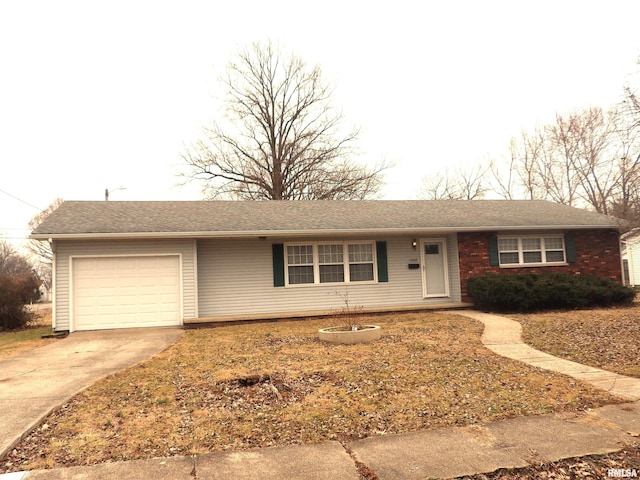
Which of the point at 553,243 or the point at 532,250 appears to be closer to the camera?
the point at 532,250

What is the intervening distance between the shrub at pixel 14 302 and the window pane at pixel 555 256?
1699 cm

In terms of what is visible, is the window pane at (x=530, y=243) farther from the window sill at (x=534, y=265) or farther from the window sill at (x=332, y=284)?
the window sill at (x=332, y=284)

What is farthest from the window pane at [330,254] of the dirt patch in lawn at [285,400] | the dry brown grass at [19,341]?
the dry brown grass at [19,341]

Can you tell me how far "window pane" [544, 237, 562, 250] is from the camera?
14.4m

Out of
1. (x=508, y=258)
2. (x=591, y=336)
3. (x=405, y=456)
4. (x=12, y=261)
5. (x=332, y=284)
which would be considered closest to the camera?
(x=405, y=456)

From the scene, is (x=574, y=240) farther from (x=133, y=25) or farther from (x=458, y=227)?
(x=133, y=25)

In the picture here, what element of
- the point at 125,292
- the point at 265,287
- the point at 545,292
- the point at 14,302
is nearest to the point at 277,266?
the point at 265,287

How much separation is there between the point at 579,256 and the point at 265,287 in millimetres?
10330

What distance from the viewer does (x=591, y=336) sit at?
8539 mm

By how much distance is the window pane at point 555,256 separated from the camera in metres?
14.4

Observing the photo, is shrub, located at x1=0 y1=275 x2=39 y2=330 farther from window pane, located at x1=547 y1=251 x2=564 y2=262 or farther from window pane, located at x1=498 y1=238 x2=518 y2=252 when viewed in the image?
window pane, located at x1=547 y1=251 x2=564 y2=262

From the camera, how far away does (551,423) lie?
4254 millimetres

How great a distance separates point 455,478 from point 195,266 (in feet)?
32.9

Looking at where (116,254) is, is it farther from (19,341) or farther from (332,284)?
(332,284)
